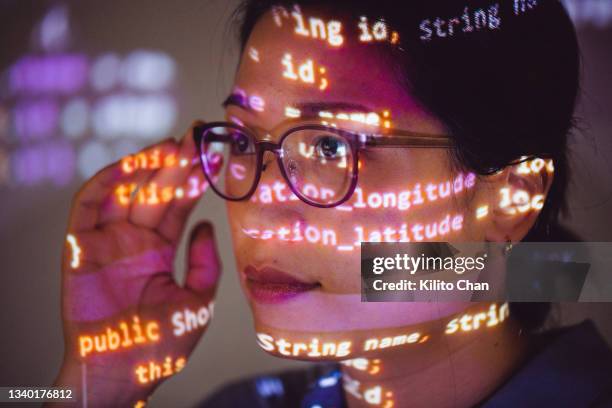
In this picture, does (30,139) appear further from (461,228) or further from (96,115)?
(461,228)

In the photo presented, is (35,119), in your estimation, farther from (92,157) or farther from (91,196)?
(91,196)

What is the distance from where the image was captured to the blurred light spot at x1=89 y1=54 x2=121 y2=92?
5.72 ft

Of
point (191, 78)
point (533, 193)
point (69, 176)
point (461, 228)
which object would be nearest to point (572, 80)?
point (533, 193)

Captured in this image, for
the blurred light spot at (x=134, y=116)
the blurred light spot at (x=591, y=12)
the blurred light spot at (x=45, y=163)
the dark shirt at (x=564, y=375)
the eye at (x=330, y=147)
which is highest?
the blurred light spot at (x=591, y=12)

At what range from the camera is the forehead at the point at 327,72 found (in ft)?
3.45

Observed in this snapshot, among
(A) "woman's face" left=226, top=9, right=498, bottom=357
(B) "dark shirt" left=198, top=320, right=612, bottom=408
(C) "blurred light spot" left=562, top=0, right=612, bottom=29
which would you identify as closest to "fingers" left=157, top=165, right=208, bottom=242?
(A) "woman's face" left=226, top=9, right=498, bottom=357

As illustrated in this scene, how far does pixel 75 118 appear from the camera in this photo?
70.5 inches

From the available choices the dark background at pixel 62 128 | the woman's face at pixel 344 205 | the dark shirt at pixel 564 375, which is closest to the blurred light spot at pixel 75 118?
the dark background at pixel 62 128

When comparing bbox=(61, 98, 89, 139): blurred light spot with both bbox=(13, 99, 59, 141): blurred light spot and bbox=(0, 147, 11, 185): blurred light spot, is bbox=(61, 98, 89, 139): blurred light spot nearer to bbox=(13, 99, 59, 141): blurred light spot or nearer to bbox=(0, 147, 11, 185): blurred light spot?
bbox=(13, 99, 59, 141): blurred light spot

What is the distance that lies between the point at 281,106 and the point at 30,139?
1083mm

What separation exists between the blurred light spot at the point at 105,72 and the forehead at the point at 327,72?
2.65ft

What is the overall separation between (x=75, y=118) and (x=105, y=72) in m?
0.19

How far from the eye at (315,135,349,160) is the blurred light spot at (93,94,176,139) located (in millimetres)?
925

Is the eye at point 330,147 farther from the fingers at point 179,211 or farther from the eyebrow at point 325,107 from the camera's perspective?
the fingers at point 179,211
